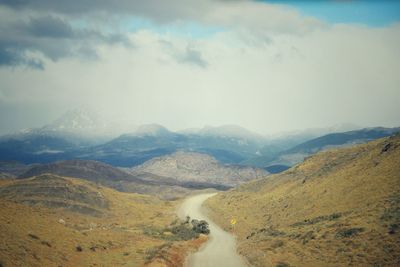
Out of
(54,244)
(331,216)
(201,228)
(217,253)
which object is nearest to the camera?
(54,244)

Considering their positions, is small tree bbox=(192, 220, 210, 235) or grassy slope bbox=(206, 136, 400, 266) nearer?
grassy slope bbox=(206, 136, 400, 266)

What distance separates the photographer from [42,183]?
152m

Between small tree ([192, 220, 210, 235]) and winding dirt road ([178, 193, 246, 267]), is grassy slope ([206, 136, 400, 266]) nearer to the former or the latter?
winding dirt road ([178, 193, 246, 267])

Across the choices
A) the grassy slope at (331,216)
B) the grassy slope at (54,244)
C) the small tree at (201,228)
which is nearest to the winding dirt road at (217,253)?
the small tree at (201,228)

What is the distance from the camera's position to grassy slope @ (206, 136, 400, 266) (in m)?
51.9

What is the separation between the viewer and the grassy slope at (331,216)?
51.9 metres

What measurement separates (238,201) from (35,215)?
289ft

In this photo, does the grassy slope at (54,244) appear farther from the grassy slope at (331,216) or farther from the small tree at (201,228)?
Answer: the grassy slope at (331,216)

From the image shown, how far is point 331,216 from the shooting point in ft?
236

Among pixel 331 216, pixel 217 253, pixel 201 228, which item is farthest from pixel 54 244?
pixel 331 216

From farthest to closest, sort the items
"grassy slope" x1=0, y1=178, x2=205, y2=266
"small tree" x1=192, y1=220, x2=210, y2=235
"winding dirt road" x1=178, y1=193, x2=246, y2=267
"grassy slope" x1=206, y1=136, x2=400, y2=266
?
"small tree" x1=192, y1=220, x2=210, y2=235 < "winding dirt road" x1=178, y1=193, x2=246, y2=267 < "grassy slope" x1=206, y1=136, x2=400, y2=266 < "grassy slope" x1=0, y1=178, x2=205, y2=266

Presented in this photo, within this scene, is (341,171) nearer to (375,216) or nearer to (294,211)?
(294,211)

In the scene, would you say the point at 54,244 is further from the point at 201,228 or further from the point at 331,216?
the point at 331,216

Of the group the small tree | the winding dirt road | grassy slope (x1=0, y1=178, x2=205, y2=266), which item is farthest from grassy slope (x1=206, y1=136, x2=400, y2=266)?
grassy slope (x1=0, y1=178, x2=205, y2=266)
